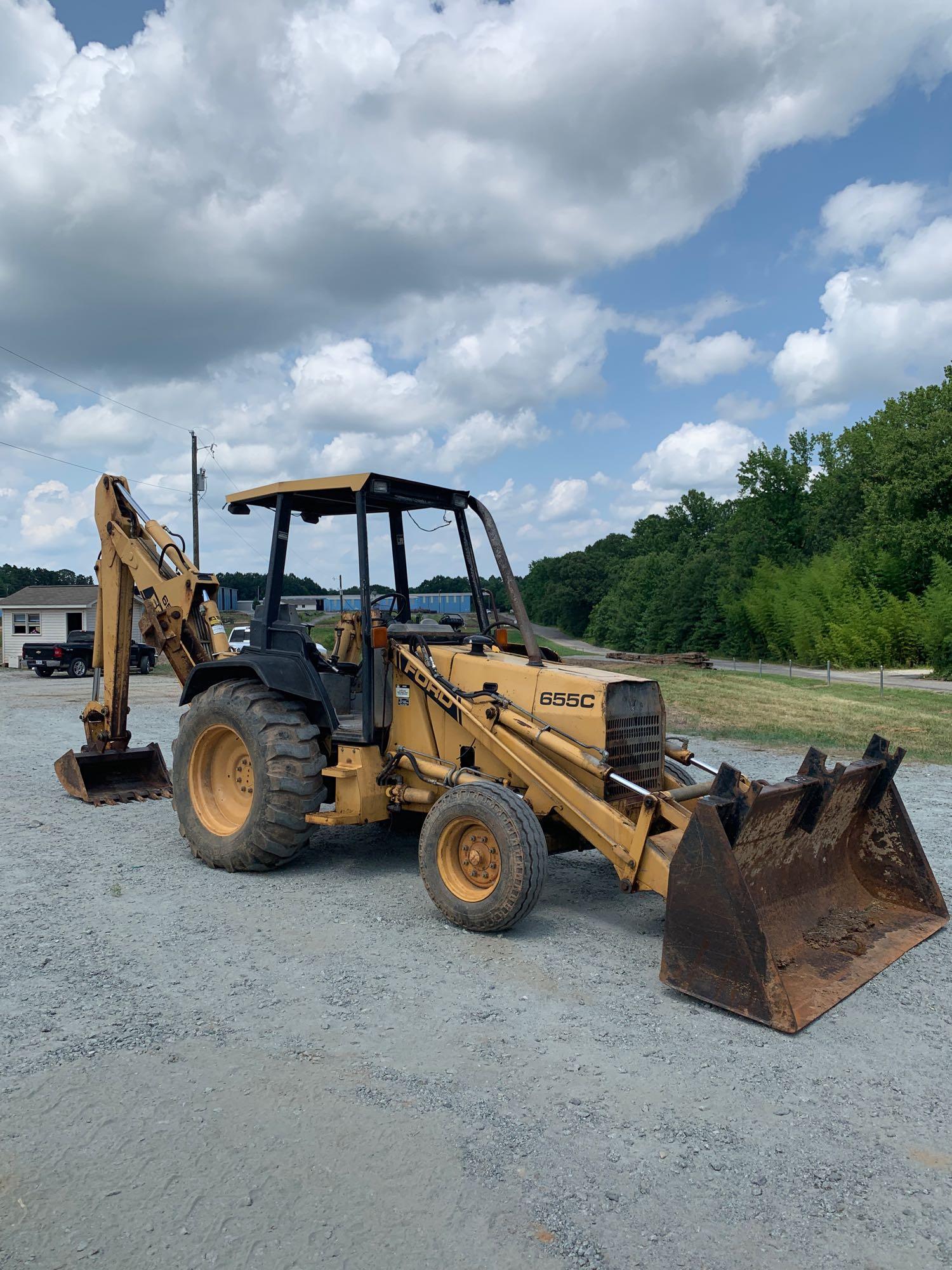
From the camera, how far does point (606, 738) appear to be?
5.72 metres

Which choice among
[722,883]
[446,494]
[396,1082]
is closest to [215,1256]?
[396,1082]

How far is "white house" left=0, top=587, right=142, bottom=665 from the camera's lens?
3975cm

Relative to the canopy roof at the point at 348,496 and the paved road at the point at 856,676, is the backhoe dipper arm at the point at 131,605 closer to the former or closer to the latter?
the canopy roof at the point at 348,496

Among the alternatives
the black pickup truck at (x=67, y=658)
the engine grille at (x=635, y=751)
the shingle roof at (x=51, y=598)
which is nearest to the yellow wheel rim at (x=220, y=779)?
the engine grille at (x=635, y=751)

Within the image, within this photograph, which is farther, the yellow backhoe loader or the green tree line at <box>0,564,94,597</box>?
the green tree line at <box>0,564,94,597</box>

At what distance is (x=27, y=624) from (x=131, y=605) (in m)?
34.6

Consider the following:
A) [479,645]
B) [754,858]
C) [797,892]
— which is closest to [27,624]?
[479,645]

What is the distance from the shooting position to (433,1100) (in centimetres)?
367

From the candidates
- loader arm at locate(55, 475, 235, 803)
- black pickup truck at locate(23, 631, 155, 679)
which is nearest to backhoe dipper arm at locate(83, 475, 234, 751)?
loader arm at locate(55, 475, 235, 803)

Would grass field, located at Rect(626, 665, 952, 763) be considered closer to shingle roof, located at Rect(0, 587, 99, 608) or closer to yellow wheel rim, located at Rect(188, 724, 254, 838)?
yellow wheel rim, located at Rect(188, 724, 254, 838)

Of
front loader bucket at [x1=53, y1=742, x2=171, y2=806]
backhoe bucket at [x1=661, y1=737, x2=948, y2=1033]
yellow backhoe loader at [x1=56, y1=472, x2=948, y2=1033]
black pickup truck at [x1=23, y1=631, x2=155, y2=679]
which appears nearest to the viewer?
backhoe bucket at [x1=661, y1=737, x2=948, y2=1033]

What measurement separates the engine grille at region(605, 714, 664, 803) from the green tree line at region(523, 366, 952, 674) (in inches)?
1065

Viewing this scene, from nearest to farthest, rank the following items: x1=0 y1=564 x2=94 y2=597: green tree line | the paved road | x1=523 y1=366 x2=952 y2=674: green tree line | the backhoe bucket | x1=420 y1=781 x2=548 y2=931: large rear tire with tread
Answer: the backhoe bucket
x1=420 y1=781 x2=548 y2=931: large rear tire with tread
the paved road
x1=523 y1=366 x2=952 y2=674: green tree line
x1=0 y1=564 x2=94 y2=597: green tree line

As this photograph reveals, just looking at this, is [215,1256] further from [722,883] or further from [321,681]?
[321,681]
